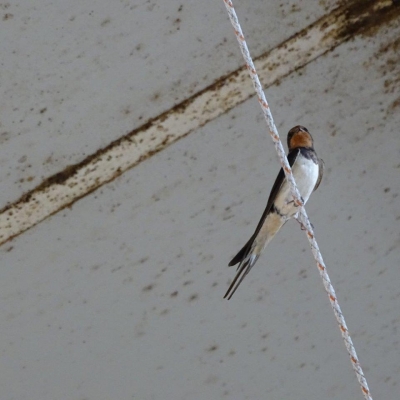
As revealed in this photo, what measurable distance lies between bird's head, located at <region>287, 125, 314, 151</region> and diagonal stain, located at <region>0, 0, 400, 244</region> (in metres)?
0.12

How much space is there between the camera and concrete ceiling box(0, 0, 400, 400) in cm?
142

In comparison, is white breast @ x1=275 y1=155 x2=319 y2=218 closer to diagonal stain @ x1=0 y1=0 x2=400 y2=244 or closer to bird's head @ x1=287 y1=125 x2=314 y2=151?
bird's head @ x1=287 y1=125 x2=314 y2=151

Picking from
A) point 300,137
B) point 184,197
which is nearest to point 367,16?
point 300,137

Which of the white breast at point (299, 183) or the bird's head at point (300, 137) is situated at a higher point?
the bird's head at point (300, 137)

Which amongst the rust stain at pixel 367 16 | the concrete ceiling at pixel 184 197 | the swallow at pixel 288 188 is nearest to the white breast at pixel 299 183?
the swallow at pixel 288 188

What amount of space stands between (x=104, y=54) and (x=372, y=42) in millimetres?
579

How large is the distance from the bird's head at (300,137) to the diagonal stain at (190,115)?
115 mm

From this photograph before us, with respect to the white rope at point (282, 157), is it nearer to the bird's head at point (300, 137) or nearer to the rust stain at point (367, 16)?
the bird's head at point (300, 137)

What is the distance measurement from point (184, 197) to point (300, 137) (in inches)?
12.0

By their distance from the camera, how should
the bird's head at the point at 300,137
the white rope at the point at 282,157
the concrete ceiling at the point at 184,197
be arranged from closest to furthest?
the white rope at the point at 282,157
the concrete ceiling at the point at 184,197
the bird's head at the point at 300,137

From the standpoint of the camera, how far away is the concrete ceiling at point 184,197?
1.42m

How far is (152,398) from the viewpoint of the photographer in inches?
78.1

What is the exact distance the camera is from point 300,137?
1541 mm

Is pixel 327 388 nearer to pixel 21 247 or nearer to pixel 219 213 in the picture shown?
pixel 219 213
